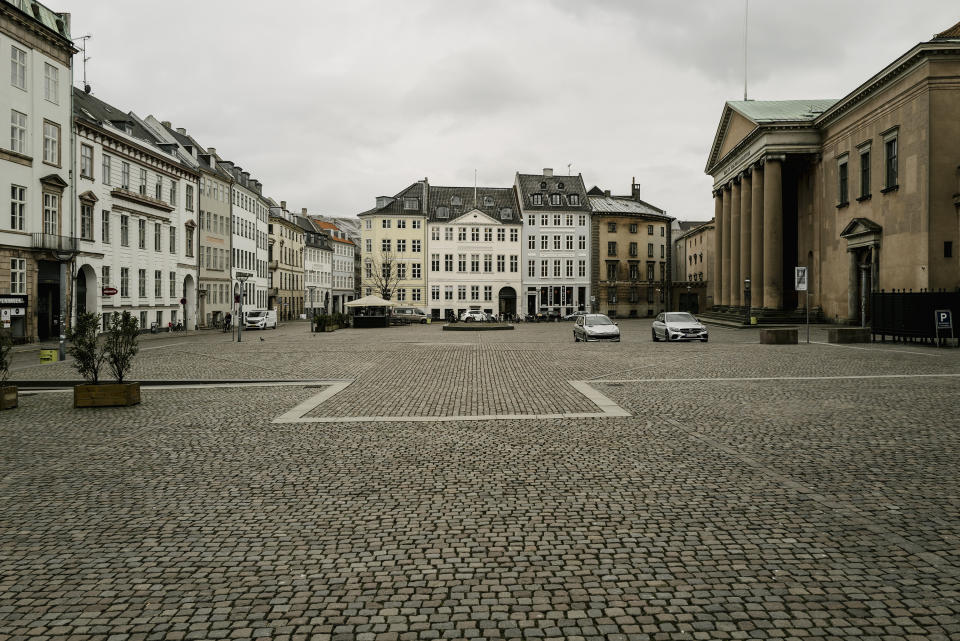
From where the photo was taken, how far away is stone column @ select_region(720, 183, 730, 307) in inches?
2452

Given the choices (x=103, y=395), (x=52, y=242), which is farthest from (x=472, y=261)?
(x=103, y=395)

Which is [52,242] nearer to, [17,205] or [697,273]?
[17,205]

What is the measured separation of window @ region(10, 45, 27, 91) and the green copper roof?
150 feet

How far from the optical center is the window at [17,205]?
32.7m

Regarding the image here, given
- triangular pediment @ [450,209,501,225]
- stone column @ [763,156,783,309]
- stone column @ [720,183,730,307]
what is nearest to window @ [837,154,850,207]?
stone column @ [763,156,783,309]

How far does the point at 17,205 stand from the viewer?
109 ft

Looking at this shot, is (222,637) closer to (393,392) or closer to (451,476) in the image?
(451,476)

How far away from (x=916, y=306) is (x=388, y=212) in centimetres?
6593

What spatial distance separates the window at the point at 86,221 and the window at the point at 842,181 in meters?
46.4

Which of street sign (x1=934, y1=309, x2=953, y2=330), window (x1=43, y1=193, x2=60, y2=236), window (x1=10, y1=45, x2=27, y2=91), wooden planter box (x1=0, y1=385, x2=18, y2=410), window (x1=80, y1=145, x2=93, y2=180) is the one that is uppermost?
window (x1=10, y1=45, x2=27, y2=91)

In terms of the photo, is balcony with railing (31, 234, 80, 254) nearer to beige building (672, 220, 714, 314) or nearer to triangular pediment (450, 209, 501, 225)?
triangular pediment (450, 209, 501, 225)

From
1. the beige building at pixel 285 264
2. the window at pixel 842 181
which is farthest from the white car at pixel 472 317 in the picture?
the window at pixel 842 181

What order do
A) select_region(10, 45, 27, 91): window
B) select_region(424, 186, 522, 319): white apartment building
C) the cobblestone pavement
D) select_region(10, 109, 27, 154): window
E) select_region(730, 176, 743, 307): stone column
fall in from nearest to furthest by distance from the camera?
1. the cobblestone pavement
2. select_region(10, 45, 27, 91): window
3. select_region(10, 109, 27, 154): window
4. select_region(730, 176, 743, 307): stone column
5. select_region(424, 186, 522, 319): white apartment building

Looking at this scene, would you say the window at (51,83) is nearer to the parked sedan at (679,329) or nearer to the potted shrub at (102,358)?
the potted shrub at (102,358)
